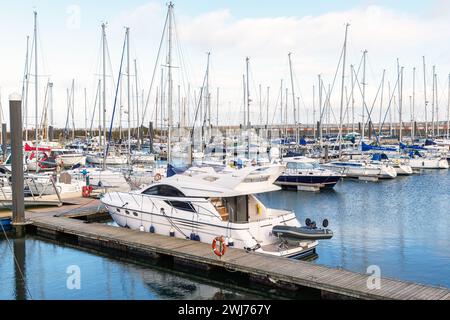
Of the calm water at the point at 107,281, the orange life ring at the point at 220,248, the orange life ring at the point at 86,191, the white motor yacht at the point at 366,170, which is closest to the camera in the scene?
the calm water at the point at 107,281

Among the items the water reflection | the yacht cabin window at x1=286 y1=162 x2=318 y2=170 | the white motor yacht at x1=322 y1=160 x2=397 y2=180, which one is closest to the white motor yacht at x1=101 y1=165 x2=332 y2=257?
the water reflection

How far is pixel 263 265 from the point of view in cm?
1375

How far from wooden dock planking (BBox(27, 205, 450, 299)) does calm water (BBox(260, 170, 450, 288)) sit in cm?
333

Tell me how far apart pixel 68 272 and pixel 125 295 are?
10.3 feet

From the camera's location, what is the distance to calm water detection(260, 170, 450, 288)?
54.0 feet

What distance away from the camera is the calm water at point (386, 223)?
54.0 ft

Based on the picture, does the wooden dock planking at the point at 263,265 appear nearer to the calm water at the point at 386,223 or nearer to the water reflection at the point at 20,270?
the water reflection at the point at 20,270

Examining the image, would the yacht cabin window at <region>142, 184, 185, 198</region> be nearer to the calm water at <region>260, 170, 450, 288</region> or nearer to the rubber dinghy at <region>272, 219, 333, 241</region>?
the rubber dinghy at <region>272, 219, 333, 241</region>

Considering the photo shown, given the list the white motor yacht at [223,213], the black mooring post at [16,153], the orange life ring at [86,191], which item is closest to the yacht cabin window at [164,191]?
the white motor yacht at [223,213]

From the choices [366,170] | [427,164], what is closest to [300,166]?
[366,170]

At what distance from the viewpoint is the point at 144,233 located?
18172 mm

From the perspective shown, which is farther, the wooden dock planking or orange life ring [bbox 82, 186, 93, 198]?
orange life ring [bbox 82, 186, 93, 198]

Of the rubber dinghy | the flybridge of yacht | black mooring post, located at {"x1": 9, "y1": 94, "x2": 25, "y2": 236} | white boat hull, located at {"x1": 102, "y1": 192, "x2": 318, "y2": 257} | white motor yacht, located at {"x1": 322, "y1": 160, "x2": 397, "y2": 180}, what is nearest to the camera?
the rubber dinghy

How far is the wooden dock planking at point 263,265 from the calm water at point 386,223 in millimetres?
3332
